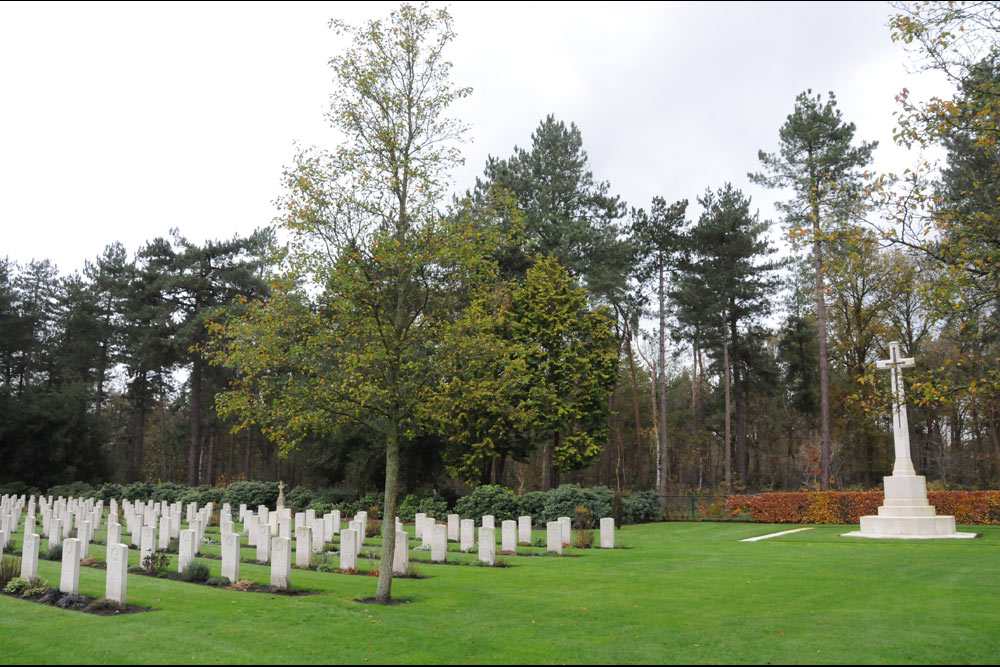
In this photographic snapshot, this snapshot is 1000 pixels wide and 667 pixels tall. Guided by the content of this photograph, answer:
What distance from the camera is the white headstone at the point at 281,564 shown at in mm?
10781

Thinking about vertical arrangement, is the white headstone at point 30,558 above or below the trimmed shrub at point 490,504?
above

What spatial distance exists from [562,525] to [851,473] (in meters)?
30.5

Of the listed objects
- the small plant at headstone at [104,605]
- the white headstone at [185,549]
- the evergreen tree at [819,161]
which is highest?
the evergreen tree at [819,161]

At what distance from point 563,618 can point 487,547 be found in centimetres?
578

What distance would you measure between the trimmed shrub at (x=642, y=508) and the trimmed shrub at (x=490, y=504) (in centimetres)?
452

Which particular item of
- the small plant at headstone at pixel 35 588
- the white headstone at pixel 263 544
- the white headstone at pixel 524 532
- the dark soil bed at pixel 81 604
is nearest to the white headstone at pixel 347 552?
the white headstone at pixel 263 544

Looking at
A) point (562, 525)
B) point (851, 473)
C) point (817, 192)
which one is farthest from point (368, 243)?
point (851, 473)

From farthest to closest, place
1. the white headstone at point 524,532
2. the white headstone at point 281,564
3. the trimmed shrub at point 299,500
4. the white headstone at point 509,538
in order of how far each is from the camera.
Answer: the trimmed shrub at point 299,500 → the white headstone at point 524,532 → the white headstone at point 509,538 → the white headstone at point 281,564

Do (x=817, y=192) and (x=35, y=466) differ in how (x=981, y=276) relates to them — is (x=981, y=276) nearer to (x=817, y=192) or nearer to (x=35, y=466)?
(x=817, y=192)

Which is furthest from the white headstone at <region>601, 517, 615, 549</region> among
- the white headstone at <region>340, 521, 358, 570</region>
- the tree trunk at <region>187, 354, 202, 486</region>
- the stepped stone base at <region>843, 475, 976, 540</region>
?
the tree trunk at <region>187, 354, 202, 486</region>

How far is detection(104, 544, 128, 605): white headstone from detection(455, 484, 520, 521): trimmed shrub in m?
16.8

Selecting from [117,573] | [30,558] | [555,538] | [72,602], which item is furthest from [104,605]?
[555,538]

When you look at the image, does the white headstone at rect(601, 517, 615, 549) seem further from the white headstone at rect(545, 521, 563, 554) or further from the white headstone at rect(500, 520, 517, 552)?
the white headstone at rect(500, 520, 517, 552)

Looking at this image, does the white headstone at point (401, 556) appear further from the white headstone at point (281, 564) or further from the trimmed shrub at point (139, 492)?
the trimmed shrub at point (139, 492)
